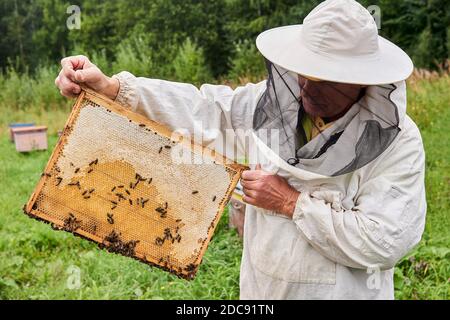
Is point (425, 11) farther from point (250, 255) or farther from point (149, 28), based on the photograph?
point (250, 255)

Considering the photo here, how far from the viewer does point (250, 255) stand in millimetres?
2365

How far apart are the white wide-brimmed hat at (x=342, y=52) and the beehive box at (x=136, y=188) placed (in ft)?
1.69

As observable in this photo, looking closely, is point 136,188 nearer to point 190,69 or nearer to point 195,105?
point 195,105

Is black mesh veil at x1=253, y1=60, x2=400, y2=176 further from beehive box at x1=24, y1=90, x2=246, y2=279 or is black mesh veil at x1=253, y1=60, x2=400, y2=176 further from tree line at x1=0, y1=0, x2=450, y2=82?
tree line at x1=0, y1=0, x2=450, y2=82

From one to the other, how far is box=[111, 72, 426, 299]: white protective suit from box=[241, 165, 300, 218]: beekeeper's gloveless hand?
2.0 inches

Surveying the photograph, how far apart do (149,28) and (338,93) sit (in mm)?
26679

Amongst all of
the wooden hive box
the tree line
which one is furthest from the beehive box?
the tree line

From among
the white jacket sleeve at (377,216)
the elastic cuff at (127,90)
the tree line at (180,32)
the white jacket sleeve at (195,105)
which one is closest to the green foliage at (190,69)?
the tree line at (180,32)

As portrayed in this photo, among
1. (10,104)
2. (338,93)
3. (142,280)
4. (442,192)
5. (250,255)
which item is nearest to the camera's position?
(338,93)

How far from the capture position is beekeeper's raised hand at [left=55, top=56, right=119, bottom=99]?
2061 mm

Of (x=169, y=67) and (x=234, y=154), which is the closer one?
(x=234, y=154)

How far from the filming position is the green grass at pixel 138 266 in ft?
14.5

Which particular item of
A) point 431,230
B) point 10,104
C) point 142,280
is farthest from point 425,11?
point 142,280
